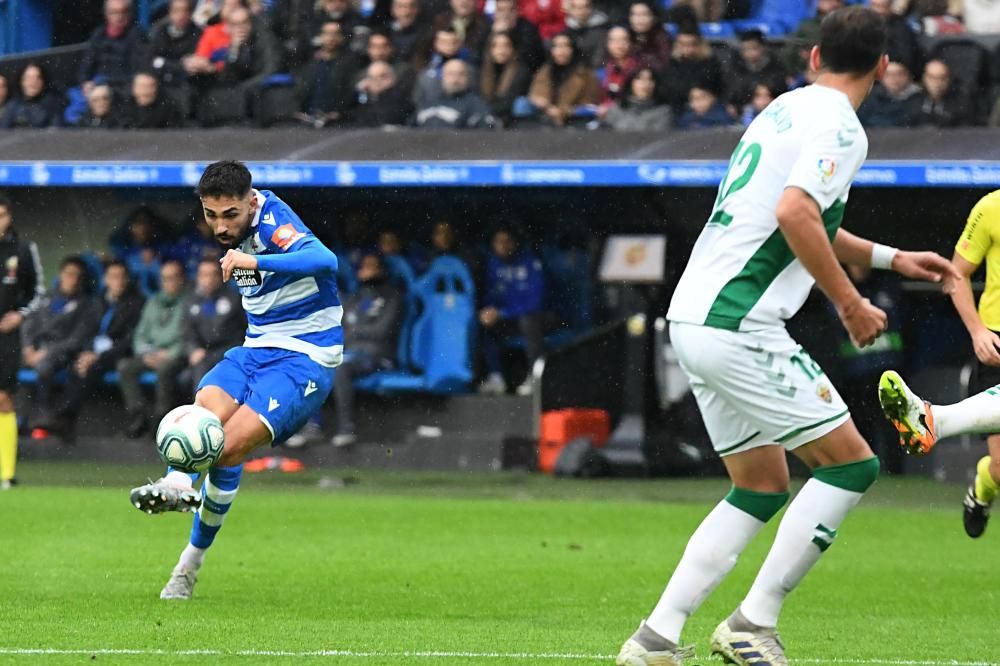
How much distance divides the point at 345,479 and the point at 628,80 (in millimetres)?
4289

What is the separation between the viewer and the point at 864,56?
5.64 metres

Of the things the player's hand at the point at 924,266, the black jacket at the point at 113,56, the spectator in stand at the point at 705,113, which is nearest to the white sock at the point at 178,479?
the player's hand at the point at 924,266

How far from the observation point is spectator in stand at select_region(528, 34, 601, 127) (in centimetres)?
1719

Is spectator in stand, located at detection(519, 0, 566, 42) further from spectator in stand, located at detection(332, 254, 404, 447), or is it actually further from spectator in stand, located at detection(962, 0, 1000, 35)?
spectator in stand, located at detection(962, 0, 1000, 35)

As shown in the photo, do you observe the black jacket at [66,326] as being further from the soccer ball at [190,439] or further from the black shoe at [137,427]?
the soccer ball at [190,439]

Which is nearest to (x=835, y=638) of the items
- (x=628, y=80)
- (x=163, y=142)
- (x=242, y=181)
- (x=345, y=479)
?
(x=242, y=181)

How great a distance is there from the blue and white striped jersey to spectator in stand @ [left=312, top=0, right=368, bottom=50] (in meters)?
10.4

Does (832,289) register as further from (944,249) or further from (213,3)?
(213,3)

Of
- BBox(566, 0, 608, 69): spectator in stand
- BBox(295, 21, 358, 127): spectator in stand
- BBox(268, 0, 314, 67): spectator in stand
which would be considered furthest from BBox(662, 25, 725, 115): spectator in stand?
BBox(268, 0, 314, 67): spectator in stand

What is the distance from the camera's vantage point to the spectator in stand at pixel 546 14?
18859 mm

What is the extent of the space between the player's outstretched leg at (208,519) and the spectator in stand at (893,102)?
882cm

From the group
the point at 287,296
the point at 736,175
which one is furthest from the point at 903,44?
the point at 736,175

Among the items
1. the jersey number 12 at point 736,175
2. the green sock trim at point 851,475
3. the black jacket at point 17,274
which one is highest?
the jersey number 12 at point 736,175

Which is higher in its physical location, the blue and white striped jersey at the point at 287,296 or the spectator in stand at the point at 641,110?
the blue and white striped jersey at the point at 287,296
